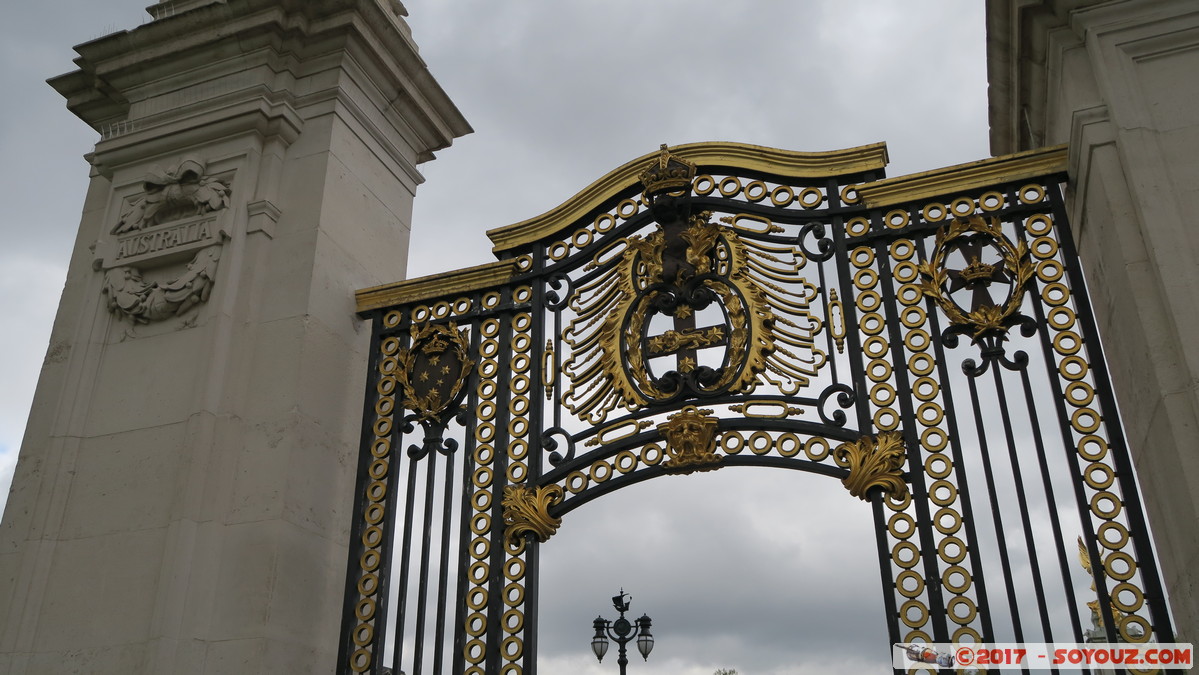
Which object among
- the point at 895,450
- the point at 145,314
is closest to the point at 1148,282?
the point at 895,450

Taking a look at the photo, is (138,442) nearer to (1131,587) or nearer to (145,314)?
(145,314)

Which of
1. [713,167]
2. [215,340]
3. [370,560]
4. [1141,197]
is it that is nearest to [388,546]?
[370,560]

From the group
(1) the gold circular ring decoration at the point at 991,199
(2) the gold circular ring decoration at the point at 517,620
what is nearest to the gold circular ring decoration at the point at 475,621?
(2) the gold circular ring decoration at the point at 517,620

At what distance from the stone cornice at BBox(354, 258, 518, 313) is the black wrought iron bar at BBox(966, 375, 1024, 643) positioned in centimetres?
310

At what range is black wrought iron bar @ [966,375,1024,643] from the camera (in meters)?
5.40

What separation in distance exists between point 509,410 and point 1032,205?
132 inches

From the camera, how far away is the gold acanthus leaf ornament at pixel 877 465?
577cm

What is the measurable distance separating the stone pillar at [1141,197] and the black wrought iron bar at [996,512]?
72cm

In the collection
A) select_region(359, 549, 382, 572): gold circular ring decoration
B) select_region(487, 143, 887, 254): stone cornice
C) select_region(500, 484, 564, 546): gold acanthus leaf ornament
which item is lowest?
select_region(359, 549, 382, 572): gold circular ring decoration

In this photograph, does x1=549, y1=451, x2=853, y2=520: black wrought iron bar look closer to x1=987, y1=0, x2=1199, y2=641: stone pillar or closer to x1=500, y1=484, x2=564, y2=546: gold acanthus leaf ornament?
x1=500, y1=484, x2=564, y2=546: gold acanthus leaf ornament

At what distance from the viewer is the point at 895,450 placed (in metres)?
5.82

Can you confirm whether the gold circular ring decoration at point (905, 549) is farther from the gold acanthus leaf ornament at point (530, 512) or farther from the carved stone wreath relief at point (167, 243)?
the carved stone wreath relief at point (167, 243)

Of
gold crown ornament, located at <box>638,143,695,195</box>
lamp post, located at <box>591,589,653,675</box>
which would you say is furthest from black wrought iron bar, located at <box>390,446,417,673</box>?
lamp post, located at <box>591,589,653,675</box>

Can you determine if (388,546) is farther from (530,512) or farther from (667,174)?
(667,174)
